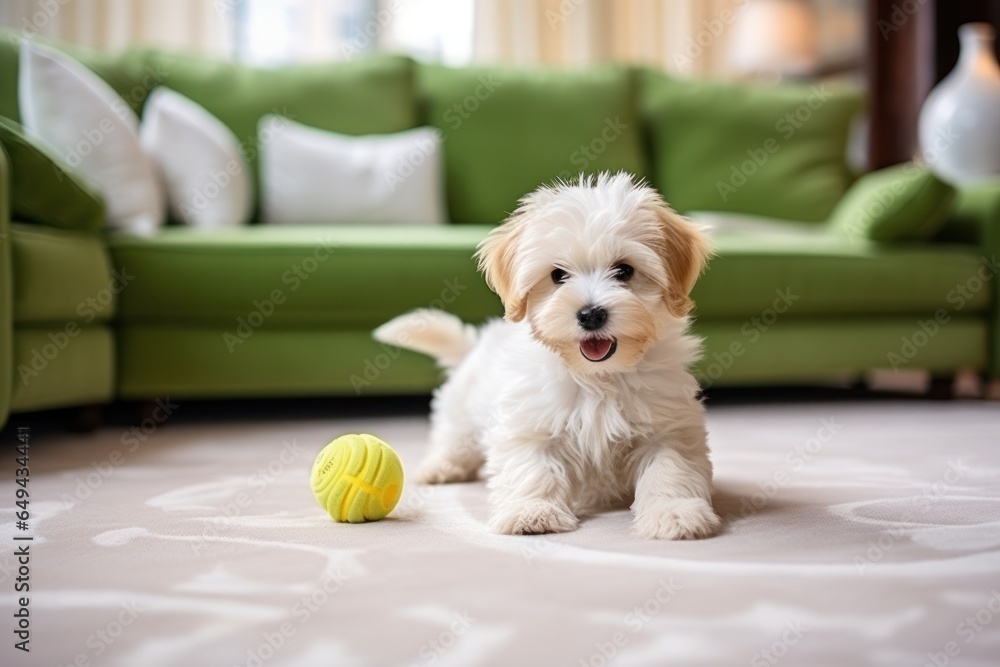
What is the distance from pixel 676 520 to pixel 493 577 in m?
0.37

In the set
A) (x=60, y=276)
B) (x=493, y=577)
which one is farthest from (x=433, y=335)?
(x=60, y=276)

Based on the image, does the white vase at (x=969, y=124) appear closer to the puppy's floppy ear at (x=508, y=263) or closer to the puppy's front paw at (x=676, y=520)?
the puppy's floppy ear at (x=508, y=263)

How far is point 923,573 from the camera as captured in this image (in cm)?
128

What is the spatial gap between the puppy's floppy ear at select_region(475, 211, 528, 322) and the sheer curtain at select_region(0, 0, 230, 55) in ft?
14.5

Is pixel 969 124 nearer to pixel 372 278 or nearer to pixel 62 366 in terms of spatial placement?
pixel 372 278

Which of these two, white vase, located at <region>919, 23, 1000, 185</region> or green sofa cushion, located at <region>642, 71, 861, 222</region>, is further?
green sofa cushion, located at <region>642, 71, 861, 222</region>

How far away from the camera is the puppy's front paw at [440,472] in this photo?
80.7 inches

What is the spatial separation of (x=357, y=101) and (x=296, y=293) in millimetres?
1315

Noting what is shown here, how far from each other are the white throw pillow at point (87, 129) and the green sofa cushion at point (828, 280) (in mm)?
2051

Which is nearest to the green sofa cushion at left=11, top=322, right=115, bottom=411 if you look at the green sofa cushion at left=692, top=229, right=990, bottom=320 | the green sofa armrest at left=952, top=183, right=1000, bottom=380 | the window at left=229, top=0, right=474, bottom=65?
the green sofa cushion at left=692, top=229, right=990, bottom=320

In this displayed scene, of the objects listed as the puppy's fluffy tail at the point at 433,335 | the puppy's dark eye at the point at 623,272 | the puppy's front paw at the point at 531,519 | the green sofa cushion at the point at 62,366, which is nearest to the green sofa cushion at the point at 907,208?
the puppy's fluffy tail at the point at 433,335

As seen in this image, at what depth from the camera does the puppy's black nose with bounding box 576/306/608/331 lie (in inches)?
60.0

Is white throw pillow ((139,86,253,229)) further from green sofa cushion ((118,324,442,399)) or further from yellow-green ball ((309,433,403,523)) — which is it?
yellow-green ball ((309,433,403,523))

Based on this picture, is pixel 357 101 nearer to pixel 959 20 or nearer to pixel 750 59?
pixel 750 59
